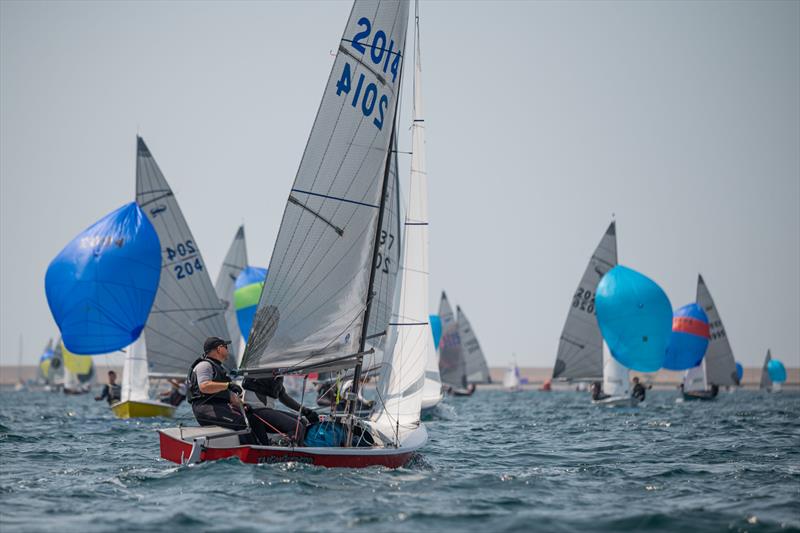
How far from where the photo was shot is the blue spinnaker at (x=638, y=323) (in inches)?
1569

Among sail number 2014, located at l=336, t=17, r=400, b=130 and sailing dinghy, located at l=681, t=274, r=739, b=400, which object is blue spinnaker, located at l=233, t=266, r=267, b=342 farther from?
sail number 2014, located at l=336, t=17, r=400, b=130

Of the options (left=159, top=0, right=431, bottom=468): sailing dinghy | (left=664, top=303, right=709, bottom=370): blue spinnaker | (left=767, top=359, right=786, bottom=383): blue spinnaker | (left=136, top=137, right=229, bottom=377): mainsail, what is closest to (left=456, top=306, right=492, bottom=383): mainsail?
(left=664, top=303, right=709, bottom=370): blue spinnaker

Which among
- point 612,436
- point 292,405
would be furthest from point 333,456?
point 612,436

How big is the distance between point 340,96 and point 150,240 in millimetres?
14370

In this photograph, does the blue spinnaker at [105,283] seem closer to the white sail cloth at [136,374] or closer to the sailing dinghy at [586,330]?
the white sail cloth at [136,374]

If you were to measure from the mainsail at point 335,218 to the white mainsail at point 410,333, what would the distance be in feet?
2.74

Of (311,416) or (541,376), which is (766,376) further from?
(311,416)

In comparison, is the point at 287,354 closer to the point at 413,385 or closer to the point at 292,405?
the point at 292,405

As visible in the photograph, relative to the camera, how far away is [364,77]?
14.1 metres

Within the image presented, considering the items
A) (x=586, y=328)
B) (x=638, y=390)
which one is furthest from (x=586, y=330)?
(x=638, y=390)

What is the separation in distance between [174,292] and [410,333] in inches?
664

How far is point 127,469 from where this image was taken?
43.5ft

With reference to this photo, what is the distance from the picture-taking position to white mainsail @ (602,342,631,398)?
1633 inches

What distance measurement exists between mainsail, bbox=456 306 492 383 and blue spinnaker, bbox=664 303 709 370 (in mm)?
23149
